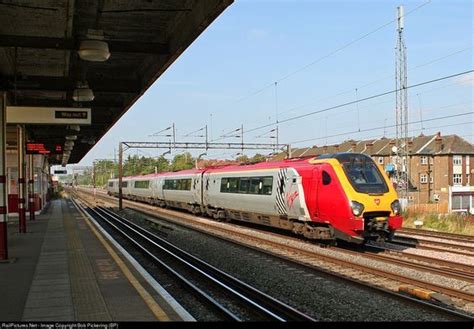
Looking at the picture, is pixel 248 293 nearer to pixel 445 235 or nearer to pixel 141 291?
pixel 141 291

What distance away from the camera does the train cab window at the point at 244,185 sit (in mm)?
20981

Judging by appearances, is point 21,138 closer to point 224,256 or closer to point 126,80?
point 126,80

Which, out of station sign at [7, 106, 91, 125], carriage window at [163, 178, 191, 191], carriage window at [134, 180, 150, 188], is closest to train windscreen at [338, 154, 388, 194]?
station sign at [7, 106, 91, 125]

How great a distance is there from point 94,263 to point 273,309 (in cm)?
480

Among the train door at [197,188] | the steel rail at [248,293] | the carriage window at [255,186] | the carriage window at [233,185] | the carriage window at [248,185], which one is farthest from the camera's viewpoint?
the train door at [197,188]

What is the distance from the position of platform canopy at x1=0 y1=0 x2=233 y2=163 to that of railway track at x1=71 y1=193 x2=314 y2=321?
4.32 metres

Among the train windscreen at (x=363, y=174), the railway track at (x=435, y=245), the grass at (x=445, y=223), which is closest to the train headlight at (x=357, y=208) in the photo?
the train windscreen at (x=363, y=174)

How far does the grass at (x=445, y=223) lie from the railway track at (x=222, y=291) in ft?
40.0

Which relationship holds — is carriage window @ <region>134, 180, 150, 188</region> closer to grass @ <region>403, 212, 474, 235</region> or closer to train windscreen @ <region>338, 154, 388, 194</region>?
grass @ <region>403, 212, 474, 235</region>

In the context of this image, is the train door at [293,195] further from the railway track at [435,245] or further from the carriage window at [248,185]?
the railway track at [435,245]

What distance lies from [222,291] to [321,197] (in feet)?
19.7

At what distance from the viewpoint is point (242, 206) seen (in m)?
21.6

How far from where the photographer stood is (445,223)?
866 inches

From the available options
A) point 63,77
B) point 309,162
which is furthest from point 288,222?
point 63,77
